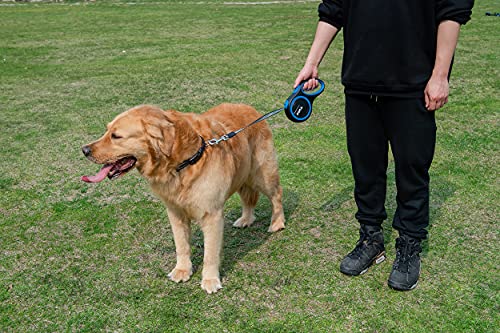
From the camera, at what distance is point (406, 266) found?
3457mm

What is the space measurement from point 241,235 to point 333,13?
193 centimetres

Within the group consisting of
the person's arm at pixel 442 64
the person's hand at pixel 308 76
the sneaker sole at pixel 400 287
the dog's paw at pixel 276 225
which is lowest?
the dog's paw at pixel 276 225

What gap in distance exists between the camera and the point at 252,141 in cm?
393

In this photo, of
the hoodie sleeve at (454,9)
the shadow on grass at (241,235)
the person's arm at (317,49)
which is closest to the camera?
the hoodie sleeve at (454,9)

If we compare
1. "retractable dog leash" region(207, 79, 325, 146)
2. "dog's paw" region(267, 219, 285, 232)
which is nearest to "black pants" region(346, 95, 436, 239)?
"retractable dog leash" region(207, 79, 325, 146)

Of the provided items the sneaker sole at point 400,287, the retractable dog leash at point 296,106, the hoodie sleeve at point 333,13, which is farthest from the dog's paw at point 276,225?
the hoodie sleeve at point 333,13

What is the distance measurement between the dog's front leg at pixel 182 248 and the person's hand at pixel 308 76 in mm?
1238

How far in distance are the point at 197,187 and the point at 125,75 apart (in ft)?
22.2

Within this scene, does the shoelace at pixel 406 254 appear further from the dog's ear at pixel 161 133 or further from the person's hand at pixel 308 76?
the dog's ear at pixel 161 133

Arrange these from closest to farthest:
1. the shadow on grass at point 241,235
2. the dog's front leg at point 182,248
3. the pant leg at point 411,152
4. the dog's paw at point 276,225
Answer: the pant leg at point 411,152, the dog's front leg at point 182,248, the shadow on grass at point 241,235, the dog's paw at point 276,225

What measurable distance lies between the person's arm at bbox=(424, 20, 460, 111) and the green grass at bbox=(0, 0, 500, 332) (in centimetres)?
130

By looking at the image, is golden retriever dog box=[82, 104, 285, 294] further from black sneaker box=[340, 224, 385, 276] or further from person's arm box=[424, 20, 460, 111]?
person's arm box=[424, 20, 460, 111]

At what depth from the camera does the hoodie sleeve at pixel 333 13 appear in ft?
10.9

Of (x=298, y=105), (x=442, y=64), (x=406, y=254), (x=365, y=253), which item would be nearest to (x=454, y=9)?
(x=442, y=64)
